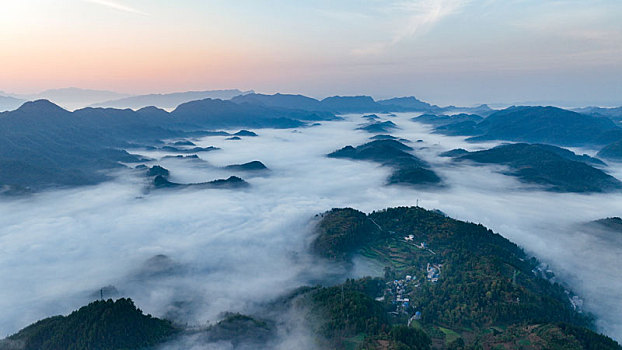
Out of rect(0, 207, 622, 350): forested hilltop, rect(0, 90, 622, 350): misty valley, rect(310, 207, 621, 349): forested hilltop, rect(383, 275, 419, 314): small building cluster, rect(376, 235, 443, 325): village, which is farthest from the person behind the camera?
rect(383, 275, 419, 314): small building cluster

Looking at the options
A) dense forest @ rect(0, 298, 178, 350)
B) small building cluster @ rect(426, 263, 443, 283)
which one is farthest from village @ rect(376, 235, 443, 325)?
dense forest @ rect(0, 298, 178, 350)

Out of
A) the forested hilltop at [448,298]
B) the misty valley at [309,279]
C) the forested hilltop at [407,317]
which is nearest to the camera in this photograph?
the forested hilltop at [407,317]

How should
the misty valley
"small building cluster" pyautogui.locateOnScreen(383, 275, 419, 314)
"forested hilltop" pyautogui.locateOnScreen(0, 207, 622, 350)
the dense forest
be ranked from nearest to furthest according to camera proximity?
the dense forest, "forested hilltop" pyautogui.locateOnScreen(0, 207, 622, 350), the misty valley, "small building cluster" pyautogui.locateOnScreen(383, 275, 419, 314)

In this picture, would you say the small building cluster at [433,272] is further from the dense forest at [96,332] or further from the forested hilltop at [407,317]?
the dense forest at [96,332]

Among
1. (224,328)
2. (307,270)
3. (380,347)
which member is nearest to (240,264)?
(307,270)

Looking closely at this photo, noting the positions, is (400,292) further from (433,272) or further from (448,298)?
(433,272)

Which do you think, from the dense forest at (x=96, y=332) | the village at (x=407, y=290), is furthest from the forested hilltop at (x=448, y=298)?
the dense forest at (x=96, y=332)

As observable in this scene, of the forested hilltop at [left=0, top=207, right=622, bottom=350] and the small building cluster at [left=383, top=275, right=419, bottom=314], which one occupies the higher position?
the forested hilltop at [left=0, top=207, right=622, bottom=350]

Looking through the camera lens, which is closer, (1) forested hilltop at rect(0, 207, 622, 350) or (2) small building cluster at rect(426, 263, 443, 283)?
(1) forested hilltop at rect(0, 207, 622, 350)

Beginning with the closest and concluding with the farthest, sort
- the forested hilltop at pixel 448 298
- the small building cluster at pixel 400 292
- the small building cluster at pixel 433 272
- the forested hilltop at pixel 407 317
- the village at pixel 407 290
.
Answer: the forested hilltop at pixel 407 317 < the forested hilltop at pixel 448 298 < the village at pixel 407 290 < the small building cluster at pixel 400 292 < the small building cluster at pixel 433 272

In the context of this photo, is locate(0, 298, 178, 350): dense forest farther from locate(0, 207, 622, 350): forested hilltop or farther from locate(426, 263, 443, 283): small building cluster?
locate(426, 263, 443, 283): small building cluster
